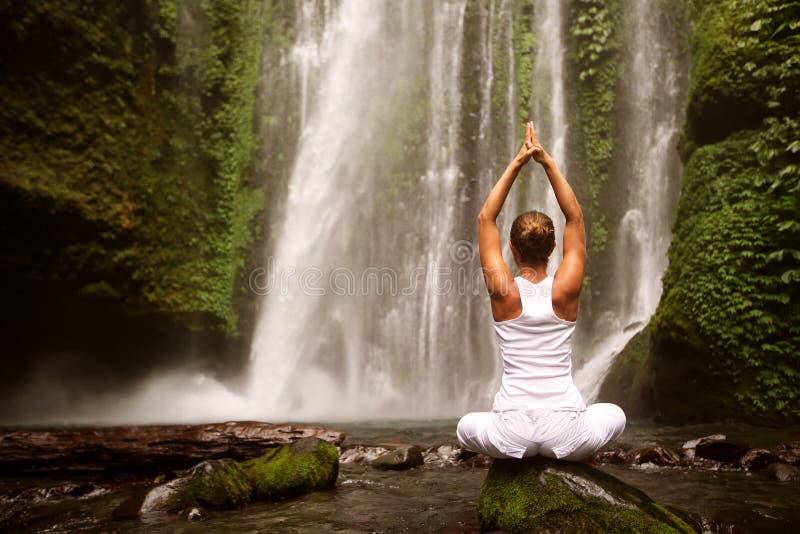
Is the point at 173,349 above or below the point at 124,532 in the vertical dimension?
above

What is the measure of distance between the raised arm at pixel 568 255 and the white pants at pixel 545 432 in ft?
1.66

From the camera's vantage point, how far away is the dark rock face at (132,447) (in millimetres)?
5809

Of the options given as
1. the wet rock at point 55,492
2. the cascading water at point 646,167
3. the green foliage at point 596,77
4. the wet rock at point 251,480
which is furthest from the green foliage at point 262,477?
the green foliage at point 596,77

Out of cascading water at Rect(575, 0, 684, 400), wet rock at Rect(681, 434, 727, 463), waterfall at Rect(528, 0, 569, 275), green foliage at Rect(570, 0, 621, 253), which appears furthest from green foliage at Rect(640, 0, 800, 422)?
green foliage at Rect(570, 0, 621, 253)

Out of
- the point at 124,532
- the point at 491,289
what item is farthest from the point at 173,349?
the point at 491,289

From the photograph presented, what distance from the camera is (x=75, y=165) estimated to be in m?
11.4

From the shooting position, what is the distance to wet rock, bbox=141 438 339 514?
4348mm

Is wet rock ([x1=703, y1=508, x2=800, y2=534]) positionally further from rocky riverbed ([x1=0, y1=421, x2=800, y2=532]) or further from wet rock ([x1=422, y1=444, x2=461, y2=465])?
wet rock ([x1=422, y1=444, x2=461, y2=465])

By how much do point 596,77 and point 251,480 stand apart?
53.5 ft

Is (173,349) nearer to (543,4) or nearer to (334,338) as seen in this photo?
(334,338)

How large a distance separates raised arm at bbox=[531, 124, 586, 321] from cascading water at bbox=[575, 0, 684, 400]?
439 inches

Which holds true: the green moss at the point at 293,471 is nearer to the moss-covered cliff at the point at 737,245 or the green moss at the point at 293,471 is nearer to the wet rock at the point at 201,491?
the wet rock at the point at 201,491

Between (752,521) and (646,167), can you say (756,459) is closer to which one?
(752,521)

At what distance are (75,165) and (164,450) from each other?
7.81m
